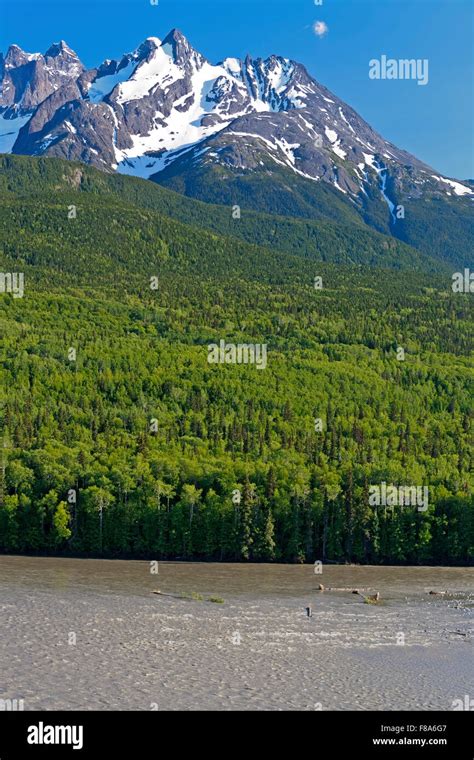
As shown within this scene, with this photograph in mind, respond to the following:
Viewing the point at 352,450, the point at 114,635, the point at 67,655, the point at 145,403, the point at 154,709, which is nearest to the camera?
the point at 154,709

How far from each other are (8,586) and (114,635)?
2625 cm

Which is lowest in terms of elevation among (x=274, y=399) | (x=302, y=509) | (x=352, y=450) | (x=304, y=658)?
(x=304, y=658)

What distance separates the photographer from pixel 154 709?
55.8 meters

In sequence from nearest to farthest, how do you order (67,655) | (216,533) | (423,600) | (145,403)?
(67,655) < (423,600) < (216,533) < (145,403)

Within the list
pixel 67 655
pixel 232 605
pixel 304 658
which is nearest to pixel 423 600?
pixel 232 605

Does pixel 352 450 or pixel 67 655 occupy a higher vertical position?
pixel 352 450

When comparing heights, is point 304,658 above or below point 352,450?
below

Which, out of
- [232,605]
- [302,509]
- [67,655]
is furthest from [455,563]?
[67,655]

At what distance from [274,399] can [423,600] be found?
324 feet

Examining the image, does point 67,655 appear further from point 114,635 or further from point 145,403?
point 145,403

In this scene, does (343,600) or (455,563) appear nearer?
(343,600)

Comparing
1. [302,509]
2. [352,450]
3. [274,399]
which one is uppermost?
[274,399]

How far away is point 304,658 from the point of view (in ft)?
236

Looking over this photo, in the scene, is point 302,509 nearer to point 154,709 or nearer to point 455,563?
point 455,563
